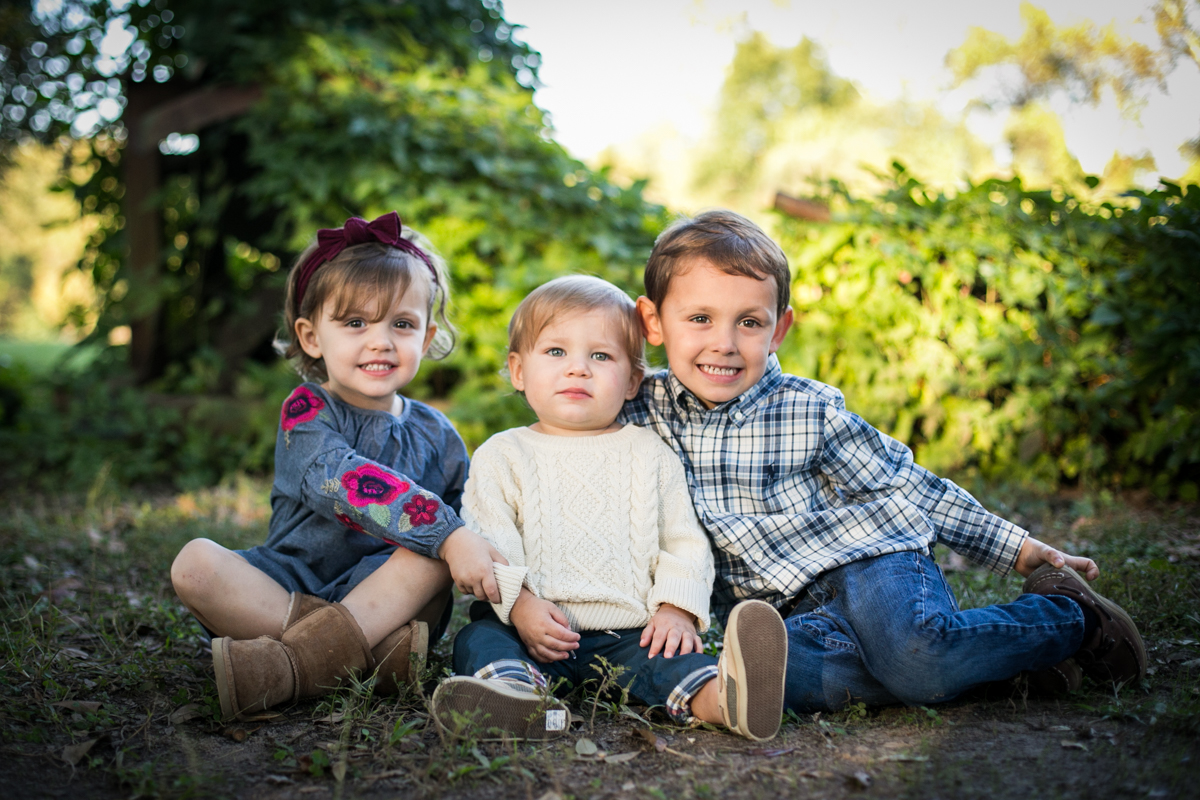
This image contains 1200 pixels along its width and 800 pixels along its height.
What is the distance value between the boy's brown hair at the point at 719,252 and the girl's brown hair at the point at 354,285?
69 centimetres

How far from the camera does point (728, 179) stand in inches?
1252

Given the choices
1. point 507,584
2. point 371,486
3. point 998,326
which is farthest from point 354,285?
point 998,326

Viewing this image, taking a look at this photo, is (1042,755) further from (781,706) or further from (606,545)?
(606,545)

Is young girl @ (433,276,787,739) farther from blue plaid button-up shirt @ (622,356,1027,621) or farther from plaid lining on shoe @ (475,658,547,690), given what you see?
blue plaid button-up shirt @ (622,356,1027,621)

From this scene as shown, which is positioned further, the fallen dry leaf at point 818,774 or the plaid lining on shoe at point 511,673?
the plaid lining on shoe at point 511,673

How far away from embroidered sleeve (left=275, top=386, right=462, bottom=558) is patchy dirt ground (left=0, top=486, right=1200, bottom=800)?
38 cm

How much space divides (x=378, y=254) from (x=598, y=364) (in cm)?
73

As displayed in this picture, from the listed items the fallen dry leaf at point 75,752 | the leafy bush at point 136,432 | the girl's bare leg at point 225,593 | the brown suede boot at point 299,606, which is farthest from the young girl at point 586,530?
the leafy bush at point 136,432

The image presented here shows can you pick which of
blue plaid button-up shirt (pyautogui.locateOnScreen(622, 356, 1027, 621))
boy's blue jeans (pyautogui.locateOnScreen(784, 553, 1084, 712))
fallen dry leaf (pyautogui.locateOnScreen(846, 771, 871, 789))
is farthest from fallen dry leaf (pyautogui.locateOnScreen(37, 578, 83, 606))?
fallen dry leaf (pyautogui.locateOnScreen(846, 771, 871, 789))

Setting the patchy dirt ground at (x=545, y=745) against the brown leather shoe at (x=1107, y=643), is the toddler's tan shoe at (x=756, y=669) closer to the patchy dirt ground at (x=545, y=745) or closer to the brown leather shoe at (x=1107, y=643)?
the patchy dirt ground at (x=545, y=745)

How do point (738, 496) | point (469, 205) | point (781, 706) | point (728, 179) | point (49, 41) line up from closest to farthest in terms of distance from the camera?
point (781, 706), point (738, 496), point (469, 205), point (49, 41), point (728, 179)

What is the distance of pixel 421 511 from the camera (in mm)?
2000

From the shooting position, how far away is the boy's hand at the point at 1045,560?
2.03 meters

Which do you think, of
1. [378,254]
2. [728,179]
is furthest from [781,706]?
[728,179]
